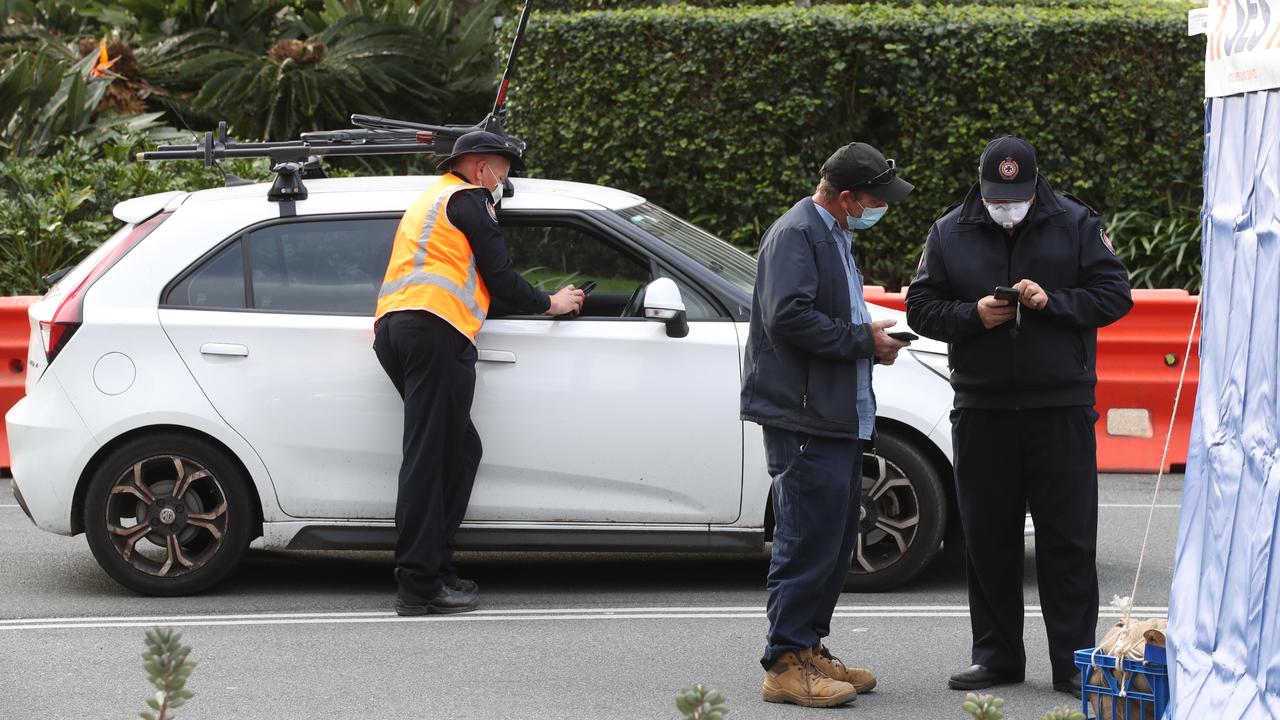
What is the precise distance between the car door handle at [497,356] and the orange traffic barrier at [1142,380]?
150 inches

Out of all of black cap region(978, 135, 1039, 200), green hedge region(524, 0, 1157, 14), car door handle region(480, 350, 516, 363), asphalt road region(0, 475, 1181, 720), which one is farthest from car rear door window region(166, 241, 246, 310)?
green hedge region(524, 0, 1157, 14)

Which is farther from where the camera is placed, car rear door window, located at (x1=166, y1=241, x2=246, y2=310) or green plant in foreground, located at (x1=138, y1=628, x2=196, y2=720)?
car rear door window, located at (x1=166, y1=241, x2=246, y2=310)

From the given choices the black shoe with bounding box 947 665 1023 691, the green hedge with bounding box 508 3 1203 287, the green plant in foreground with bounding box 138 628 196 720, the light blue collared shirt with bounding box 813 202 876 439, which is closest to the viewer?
the green plant in foreground with bounding box 138 628 196 720

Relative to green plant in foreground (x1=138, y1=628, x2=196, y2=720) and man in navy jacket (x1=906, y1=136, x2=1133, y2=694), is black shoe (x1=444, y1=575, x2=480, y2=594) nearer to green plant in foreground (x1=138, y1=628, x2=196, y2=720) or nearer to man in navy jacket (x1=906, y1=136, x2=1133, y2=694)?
man in navy jacket (x1=906, y1=136, x2=1133, y2=694)

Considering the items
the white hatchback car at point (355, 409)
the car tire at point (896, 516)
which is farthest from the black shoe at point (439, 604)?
the car tire at point (896, 516)

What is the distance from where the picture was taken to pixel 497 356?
21.7ft

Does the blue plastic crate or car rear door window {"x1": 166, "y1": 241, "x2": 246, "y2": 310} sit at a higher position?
car rear door window {"x1": 166, "y1": 241, "x2": 246, "y2": 310}

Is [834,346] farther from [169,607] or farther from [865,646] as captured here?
[169,607]

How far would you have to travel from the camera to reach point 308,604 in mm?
6840

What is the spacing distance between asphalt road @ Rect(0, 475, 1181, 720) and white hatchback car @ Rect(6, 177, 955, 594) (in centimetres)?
28

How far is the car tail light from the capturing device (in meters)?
6.72

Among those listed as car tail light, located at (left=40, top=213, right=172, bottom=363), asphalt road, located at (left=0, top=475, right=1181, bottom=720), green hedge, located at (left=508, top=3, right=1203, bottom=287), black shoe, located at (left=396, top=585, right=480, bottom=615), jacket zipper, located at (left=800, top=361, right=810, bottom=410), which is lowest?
asphalt road, located at (left=0, top=475, right=1181, bottom=720)

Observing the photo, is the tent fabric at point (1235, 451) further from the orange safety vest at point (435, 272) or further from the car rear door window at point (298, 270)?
the car rear door window at point (298, 270)

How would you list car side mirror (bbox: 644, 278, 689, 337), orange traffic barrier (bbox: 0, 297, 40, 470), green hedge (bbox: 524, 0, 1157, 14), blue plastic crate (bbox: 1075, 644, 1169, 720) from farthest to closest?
green hedge (bbox: 524, 0, 1157, 14) → orange traffic barrier (bbox: 0, 297, 40, 470) → car side mirror (bbox: 644, 278, 689, 337) → blue plastic crate (bbox: 1075, 644, 1169, 720)
